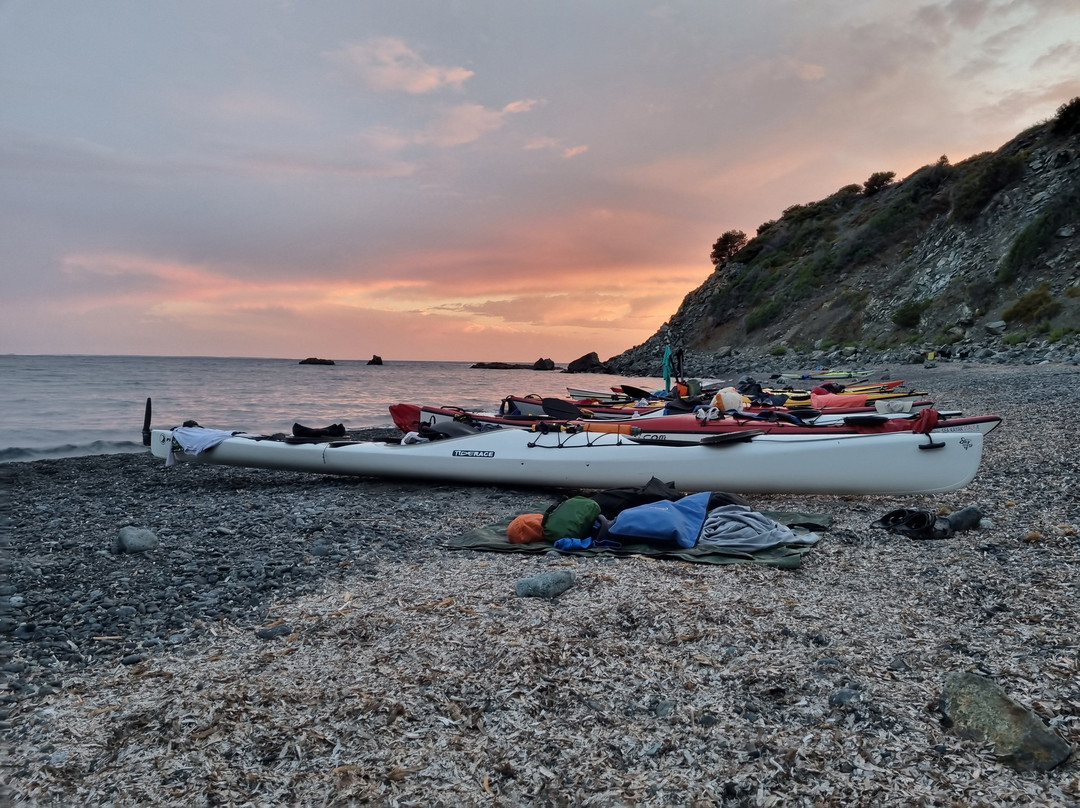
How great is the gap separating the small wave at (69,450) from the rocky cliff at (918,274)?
23234 mm

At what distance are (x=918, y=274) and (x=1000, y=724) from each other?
3549cm

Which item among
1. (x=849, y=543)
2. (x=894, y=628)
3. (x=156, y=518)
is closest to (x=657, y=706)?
(x=894, y=628)

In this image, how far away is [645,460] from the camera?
283 inches

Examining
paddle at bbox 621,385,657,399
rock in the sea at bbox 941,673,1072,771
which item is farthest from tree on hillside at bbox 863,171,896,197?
rock in the sea at bbox 941,673,1072,771

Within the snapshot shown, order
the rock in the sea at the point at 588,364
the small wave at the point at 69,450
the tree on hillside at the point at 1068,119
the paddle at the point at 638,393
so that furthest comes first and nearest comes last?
the rock in the sea at the point at 588,364, the tree on hillside at the point at 1068,119, the paddle at the point at 638,393, the small wave at the point at 69,450

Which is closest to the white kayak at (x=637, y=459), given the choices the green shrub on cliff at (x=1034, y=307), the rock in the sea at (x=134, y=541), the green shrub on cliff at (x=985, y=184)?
the rock in the sea at (x=134, y=541)

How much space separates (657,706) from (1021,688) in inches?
55.3

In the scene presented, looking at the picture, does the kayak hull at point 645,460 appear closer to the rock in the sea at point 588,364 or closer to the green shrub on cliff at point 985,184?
the green shrub on cliff at point 985,184

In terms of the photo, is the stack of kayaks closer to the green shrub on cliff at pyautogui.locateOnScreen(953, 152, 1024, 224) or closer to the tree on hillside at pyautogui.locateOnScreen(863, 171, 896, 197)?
the green shrub on cliff at pyautogui.locateOnScreen(953, 152, 1024, 224)

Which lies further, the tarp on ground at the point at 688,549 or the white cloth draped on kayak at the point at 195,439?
the white cloth draped on kayak at the point at 195,439

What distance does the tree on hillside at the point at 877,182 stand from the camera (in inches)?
1864

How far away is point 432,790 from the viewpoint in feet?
7.14

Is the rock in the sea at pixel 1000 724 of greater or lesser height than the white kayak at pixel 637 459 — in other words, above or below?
below

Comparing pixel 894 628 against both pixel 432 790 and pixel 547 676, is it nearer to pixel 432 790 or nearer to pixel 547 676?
pixel 547 676
